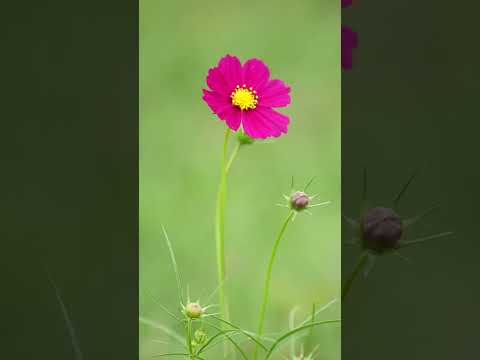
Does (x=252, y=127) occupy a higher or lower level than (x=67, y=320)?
higher

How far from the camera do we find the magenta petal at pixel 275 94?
2.07ft

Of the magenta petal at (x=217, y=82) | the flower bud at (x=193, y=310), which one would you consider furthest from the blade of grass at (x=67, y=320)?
the magenta petal at (x=217, y=82)

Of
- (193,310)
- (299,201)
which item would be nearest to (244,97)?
(299,201)

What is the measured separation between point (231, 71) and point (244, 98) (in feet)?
0.11

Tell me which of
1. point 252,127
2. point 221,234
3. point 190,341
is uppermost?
point 252,127

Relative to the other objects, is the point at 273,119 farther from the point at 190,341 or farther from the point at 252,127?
the point at 190,341

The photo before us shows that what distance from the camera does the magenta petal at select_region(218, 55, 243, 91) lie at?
619 mm
